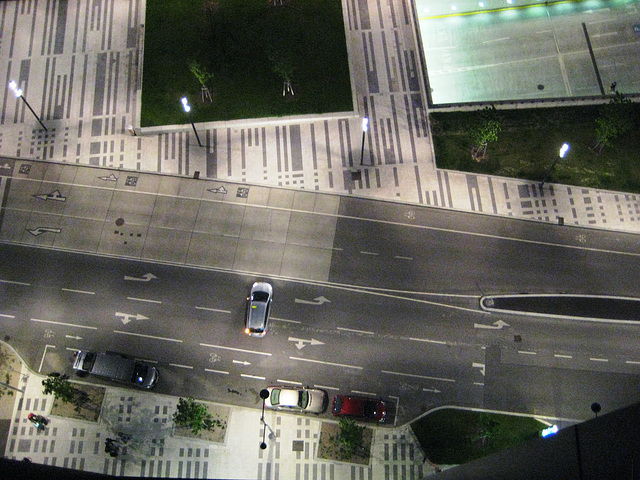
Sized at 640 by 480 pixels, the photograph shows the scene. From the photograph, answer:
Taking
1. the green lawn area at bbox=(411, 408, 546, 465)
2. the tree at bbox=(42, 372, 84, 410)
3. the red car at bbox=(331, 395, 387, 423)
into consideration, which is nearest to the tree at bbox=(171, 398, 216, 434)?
the tree at bbox=(42, 372, 84, 410)

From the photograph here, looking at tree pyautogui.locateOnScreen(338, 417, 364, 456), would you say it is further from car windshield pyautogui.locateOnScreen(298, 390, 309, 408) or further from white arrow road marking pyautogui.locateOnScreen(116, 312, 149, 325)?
white arrow road marking pyautogui.locateOnScreen(116, 312, 149, 325)

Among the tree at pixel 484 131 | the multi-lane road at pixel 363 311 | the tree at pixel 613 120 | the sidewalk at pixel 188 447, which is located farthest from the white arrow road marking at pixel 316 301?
the tree at pixel 613 120

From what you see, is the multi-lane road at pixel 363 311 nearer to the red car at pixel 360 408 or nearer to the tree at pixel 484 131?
the red car at pixel 360 408

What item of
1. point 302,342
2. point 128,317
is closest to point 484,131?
point 302,342

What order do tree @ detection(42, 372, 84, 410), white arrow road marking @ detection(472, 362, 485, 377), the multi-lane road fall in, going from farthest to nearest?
white arrow road marking @ detection(472, 362, 485, 377) → the multi-lane road → tree @ detection(42, 372, 84, 410)

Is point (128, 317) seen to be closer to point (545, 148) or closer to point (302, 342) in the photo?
point (302, 342)

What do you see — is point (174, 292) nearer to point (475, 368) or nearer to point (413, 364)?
point (413, 364)
